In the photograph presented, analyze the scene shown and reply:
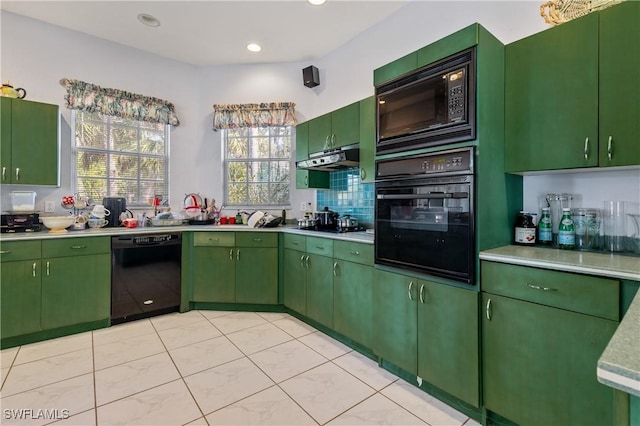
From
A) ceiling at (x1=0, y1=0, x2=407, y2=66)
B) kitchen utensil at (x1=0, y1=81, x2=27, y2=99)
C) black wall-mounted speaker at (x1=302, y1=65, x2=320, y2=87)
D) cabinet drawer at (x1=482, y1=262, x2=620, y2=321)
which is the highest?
ceiling at (x1=0, y1=0, x2=407, y2=66)

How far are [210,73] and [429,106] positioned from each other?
134 inches

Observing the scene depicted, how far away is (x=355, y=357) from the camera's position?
7.84 feet

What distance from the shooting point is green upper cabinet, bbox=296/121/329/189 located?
3.51 meters

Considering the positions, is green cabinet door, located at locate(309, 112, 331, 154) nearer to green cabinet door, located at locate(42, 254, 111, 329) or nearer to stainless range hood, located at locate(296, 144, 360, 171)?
stainless range hood, located at locate(296, 144, 360, 171)

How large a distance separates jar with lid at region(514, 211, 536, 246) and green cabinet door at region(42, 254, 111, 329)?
3.54 m

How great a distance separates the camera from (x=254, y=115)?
13.0 feet

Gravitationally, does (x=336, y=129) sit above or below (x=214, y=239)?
above

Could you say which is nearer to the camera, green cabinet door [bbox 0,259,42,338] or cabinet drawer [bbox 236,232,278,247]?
green cabinet door [bbox 0,259,42,338]

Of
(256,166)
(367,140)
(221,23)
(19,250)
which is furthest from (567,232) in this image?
(19,250)

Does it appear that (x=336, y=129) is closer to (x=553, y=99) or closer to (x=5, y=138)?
(x=553, y=99)

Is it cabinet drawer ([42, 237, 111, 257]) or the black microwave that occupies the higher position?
the black microwave

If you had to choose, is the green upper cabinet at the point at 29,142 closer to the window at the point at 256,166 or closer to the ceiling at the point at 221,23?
the ceiling at the point at 221,23

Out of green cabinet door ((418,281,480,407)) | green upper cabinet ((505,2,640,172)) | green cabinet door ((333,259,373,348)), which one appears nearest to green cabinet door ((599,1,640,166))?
green upper cabinet ((505,2,640,172))

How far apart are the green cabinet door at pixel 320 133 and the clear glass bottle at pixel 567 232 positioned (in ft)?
6.91
